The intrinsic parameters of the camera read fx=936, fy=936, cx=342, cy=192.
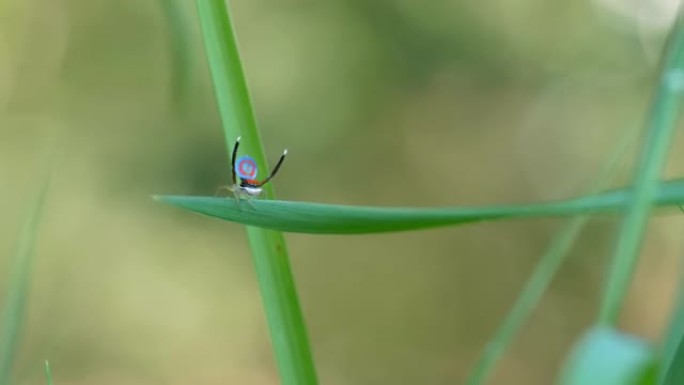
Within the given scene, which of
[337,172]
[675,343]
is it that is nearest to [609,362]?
[675,343]

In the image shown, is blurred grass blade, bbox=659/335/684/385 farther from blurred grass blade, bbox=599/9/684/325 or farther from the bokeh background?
the bokeh background

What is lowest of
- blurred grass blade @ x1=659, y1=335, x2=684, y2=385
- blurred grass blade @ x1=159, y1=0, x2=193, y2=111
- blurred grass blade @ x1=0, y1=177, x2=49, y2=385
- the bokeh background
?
blurred grass blade @ x1=659, y1=335, x2=684, y2=385

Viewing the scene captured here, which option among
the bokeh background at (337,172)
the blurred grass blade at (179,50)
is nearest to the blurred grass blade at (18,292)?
the blurred grass blade at (179,50)

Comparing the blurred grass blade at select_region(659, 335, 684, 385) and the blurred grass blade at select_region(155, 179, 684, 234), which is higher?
the blurred grass blade at select_region(155, 179, 684, 234)

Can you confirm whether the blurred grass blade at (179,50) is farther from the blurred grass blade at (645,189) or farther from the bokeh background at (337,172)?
the bokeh background at (337,172)

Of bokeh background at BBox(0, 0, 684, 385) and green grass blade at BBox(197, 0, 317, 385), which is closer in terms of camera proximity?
green grass blade at BBox(197, 0, 317, 385)

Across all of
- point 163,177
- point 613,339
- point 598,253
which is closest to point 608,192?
point 613,339

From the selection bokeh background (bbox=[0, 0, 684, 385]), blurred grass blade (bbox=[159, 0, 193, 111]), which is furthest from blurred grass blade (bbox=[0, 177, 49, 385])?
bokeh background (bbox=[0, 0, 684, 385])
